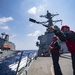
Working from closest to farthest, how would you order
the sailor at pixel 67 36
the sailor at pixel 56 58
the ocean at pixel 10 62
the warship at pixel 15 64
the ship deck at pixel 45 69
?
the sailor at pixel 67 36 < the ocean at pixel 10 62 < the warship at pixel 15 64 < the sailor at pixel 56 58 < the ship deck at pixel 45 69

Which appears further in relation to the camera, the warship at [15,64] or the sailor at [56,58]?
the sailor at [56,58]

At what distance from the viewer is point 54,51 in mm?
6844

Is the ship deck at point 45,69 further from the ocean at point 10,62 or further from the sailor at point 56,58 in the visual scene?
the sailor at point 56,58

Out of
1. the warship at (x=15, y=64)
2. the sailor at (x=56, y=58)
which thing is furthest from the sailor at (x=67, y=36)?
the warship at (x=15, y=64)

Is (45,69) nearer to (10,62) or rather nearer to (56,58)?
(56,58)

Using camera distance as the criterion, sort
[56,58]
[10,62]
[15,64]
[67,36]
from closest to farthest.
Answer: [67,36], [56,58], [10,62], [15,64]

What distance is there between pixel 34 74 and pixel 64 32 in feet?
11.4

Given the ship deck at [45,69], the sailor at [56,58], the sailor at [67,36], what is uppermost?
the sailor at [67,36]

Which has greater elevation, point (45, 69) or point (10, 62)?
point (10, 62)

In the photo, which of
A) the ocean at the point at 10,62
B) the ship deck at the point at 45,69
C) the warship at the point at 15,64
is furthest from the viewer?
the ship deck at the point at 45,69

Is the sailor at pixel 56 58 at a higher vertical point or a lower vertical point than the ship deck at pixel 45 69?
higher

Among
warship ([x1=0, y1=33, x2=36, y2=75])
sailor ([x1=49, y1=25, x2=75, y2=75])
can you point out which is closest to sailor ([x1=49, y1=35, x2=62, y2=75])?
warship ([x1=0, y1=33, x2=36, y2=75])

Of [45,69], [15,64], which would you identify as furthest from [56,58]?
[45,69]

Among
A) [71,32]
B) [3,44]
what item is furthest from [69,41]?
[3,44]
